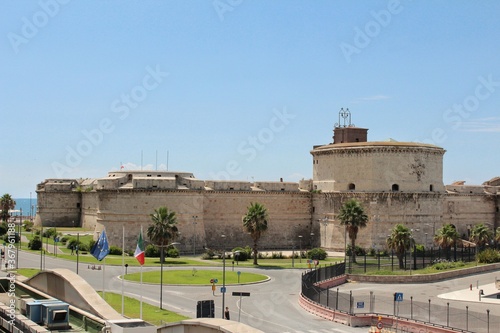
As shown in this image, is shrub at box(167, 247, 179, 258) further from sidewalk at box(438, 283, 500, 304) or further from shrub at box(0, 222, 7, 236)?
sidewalk at box(438, 283, 500, 304)

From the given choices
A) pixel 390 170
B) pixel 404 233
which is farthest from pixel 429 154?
pixel 404 233

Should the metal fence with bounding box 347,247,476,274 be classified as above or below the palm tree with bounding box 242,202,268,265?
below

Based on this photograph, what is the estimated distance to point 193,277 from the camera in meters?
57.2

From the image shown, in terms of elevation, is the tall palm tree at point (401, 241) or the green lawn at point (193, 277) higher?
the tall palm tree at point (401, 241)

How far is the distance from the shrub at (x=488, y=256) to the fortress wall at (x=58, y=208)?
6088 centimetres

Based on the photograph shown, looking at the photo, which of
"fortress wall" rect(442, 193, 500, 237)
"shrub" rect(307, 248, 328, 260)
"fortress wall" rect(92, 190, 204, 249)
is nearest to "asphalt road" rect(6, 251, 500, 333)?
"shrub" rect(307, 248, 328, 260)

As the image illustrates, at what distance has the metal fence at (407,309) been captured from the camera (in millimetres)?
39344

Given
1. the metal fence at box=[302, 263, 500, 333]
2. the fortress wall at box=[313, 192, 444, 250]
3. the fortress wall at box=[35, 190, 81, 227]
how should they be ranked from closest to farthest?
the metal fence at box=[302, 263, 500, 333], the fortress wall at box=[313, 192, 444, 250], the fortress wall at box=[35, 190, 81, 227]

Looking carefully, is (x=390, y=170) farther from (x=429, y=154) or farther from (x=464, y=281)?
(x=464, y=281)

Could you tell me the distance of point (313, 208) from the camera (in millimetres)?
86562

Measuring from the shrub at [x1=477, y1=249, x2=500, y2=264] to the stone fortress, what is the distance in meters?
12.9

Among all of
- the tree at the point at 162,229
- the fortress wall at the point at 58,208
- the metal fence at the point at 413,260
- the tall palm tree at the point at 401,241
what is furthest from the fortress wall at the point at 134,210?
the fortress wall at the point at 58,208

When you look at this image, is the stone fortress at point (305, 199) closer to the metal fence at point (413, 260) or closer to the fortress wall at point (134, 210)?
the fortress wall at point (134, 210)

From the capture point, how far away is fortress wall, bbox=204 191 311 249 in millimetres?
81875
